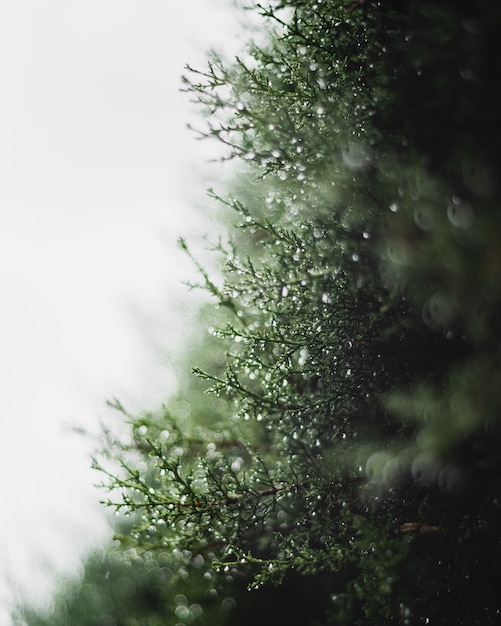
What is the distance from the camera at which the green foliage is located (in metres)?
1.14

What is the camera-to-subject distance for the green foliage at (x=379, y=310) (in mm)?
1143

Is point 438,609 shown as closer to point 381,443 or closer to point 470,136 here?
point 381,443

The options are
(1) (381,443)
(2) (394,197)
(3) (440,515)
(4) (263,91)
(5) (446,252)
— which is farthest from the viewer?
(4) (263,91)

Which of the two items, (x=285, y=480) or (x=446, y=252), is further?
(x=285, y=480)

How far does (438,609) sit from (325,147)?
1879 mm

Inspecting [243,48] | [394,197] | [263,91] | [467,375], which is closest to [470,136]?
[394,197]

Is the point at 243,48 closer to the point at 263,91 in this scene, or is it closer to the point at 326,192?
the point at 263,91

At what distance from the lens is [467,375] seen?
1.14 m

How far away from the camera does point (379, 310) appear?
72.0 inches

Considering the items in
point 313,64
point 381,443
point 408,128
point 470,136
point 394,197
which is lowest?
point 381,443

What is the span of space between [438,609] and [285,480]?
0.76m

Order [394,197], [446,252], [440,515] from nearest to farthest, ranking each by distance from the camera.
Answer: [446,252]
[394,197]
[440,515]

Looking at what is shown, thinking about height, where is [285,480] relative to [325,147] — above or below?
below

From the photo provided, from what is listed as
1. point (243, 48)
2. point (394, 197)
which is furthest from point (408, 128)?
point (243, 48)
